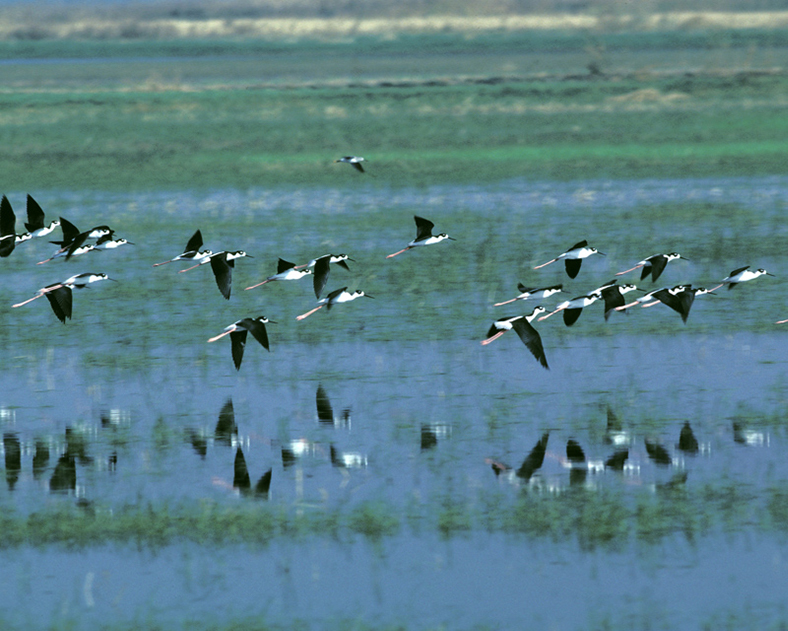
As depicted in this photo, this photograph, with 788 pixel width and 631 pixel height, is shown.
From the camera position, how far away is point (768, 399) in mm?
12891

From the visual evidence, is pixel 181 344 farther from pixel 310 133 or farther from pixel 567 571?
pixel 310 133

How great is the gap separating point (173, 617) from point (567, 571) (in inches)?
93.6

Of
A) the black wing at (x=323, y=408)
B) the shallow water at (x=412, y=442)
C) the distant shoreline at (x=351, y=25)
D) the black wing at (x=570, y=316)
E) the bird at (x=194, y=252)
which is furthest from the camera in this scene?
the distant shoreline at (x=351, y=25)

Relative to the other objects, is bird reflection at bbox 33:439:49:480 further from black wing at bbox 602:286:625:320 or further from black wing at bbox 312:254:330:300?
black wing at bbox 602:286:625:320

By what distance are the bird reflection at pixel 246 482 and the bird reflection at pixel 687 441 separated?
3167 millimetres

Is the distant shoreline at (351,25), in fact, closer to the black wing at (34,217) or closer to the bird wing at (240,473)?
the black wing at (34,217)

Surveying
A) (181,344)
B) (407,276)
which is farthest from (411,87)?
(181,344)

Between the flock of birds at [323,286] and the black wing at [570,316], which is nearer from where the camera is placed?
the flock of birds at [323,286]

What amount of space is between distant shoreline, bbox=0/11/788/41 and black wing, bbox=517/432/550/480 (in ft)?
A: 214

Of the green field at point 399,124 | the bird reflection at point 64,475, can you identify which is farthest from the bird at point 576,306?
the green field at point 399,124

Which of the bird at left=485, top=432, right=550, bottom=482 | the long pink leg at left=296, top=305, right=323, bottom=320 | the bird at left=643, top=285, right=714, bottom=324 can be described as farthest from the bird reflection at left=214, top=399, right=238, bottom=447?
the bird at left=643, top=285, right=714, bottom=324

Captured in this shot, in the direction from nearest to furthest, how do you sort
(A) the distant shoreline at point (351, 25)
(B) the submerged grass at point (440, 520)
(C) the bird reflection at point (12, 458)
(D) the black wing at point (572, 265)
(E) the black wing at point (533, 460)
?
(B) the submerged grass at point (440, 520), (E) the black wing at point (533, 460), (C) the bird reflection at point (12, 458), (D) the black wing at point (572, 265), (A) the distant shoreline at point (351, 25)

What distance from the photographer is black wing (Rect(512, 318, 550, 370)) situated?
13.0 meters

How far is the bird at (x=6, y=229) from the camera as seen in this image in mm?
15977
